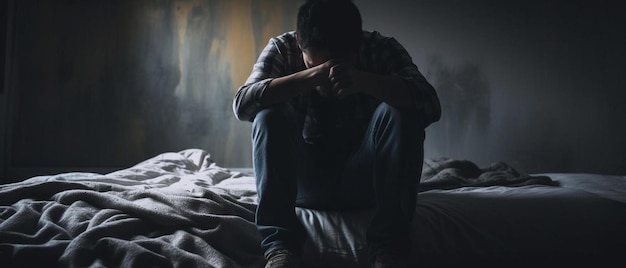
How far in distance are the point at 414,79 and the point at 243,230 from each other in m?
0.53

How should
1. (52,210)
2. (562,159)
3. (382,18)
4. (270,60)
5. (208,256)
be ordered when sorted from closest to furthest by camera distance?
A: (208,256)
(52,210)
(270,60)
(562,159)
(382,18)

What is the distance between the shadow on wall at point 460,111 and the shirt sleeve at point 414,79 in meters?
1.89

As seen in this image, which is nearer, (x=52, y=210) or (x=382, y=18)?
(x=52, y=210)

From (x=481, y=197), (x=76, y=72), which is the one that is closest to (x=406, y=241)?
(x=481, y=197)

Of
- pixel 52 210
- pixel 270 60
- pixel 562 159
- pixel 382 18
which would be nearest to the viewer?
pixel 52 210

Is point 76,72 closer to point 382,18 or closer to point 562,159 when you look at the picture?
point 382,18

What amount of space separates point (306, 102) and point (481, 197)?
0.53m

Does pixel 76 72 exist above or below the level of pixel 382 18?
below

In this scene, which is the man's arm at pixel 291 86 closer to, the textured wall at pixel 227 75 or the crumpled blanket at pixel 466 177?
the crumpled blanket at pixel 466 177

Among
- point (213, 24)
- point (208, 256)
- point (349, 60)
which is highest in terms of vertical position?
point (213, 24)

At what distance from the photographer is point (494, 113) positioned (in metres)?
3.01

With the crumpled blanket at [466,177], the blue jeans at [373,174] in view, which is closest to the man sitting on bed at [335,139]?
the blue jeans at [373,174]

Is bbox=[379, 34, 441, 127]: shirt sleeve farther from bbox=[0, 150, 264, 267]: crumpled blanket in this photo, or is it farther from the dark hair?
bbox=[0, 150, 264, 267]: crumpled blanket

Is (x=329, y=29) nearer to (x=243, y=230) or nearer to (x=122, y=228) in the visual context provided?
(x=243, y=230)
